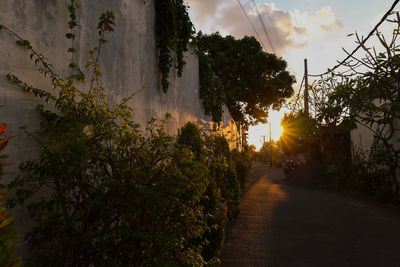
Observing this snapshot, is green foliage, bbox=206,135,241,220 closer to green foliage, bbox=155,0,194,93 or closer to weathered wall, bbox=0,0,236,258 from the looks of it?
weathered wall, bbox=0,0,236,258

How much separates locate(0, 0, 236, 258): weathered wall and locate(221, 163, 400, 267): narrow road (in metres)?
2.66

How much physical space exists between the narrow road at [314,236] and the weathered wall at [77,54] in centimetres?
266

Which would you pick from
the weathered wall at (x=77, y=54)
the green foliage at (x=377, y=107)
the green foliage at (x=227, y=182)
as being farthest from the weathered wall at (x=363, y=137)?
the weathered wall at (x=77, y=54)

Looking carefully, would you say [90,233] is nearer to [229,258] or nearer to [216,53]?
[229,258]

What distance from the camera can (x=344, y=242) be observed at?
4.97 metres

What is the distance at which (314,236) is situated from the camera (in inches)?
209

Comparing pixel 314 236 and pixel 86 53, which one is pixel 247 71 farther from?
pixel 86 53

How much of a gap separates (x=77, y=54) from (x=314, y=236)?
499 centimetres

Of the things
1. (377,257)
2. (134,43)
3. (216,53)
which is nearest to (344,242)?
(377,257)

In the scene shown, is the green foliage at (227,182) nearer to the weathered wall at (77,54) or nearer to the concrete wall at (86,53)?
the concrete wall at (86,53)

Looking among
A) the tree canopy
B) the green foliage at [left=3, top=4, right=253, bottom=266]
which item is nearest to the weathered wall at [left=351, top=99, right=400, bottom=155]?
the tree canopy

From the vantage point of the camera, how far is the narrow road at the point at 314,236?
14.0 ft

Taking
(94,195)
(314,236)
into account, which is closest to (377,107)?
(314,236)

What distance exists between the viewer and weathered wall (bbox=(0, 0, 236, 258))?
217 centimetres
